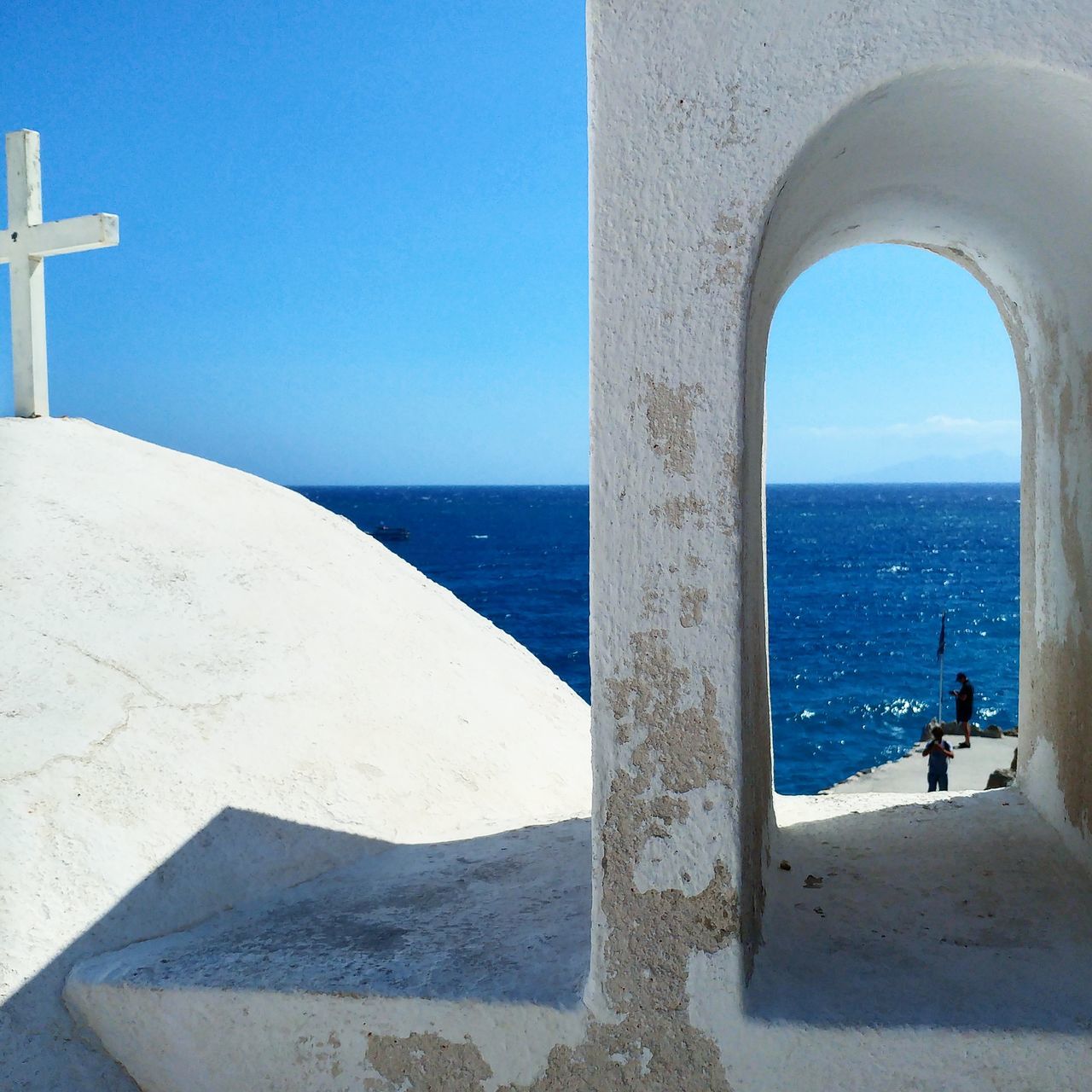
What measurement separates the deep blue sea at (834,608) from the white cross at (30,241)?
18.8 feet

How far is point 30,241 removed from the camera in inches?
206

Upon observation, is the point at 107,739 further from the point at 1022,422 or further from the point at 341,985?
the point at 1022,422

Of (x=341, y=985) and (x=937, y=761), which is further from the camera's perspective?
(x=937, y=761)

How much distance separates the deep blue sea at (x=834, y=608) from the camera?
2950 cm

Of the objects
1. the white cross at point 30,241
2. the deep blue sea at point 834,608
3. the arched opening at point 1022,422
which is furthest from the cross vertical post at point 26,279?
the deep blue sea at point 834,608

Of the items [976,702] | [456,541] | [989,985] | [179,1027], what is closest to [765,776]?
[989,985]

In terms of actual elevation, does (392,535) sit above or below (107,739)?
below

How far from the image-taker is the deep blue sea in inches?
1161

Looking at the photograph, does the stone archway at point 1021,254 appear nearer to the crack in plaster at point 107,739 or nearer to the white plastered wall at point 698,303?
the white plastered wall at point 698,303

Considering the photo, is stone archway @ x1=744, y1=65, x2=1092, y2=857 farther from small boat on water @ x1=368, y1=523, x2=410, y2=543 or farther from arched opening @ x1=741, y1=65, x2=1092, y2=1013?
small boat on water @ x1=368, y1=523, x2=410, y2=543

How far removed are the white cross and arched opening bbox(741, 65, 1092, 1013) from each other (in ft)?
12.0

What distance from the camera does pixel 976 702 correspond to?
3197cm

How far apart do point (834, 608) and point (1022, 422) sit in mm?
48147

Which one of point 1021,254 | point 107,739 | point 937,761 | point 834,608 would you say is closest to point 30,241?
point 107,739
